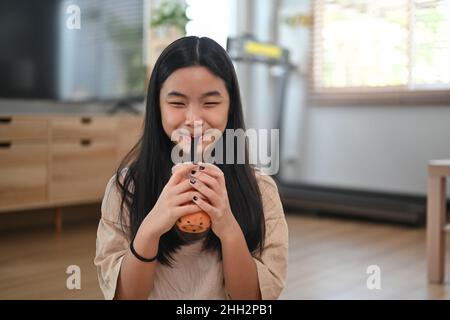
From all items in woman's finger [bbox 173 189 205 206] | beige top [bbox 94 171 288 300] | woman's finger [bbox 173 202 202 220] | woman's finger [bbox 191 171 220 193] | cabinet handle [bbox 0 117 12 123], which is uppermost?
cabinet handle [bbox 0 117 12 123]

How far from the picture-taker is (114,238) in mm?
542

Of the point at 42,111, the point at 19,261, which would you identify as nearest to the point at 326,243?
the point at 19,261

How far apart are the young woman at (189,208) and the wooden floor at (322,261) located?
52cm

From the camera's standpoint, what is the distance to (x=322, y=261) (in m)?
Answer: 1.90

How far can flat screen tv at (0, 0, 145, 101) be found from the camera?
7.80ft

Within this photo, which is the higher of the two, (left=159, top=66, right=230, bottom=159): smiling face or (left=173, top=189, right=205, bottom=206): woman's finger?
(left=159, top=66, right=230, bottom=159): smiling face

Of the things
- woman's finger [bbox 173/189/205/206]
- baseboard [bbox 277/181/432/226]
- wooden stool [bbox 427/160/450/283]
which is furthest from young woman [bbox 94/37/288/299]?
baseboard [bbox 277/181/432/226]

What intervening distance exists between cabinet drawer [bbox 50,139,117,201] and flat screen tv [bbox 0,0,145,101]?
28 cm

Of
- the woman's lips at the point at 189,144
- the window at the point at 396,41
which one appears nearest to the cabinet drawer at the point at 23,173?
the window at the point at 396,41

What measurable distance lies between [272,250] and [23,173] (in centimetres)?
194

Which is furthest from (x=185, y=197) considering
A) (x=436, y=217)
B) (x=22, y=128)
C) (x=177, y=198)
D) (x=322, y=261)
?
(x=22, y=128)

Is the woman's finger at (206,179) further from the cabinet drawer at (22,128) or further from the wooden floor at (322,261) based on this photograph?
the cabinet drawer at (22,128)

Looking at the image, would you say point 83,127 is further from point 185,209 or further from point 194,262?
point 185,209

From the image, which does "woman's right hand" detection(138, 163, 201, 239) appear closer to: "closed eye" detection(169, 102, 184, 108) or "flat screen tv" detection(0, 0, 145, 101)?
"closed eye" detection(169, 102, 184, 108)
